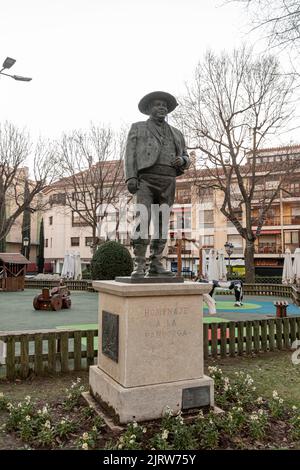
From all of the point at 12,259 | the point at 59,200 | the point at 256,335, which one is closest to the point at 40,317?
the point at 256,335

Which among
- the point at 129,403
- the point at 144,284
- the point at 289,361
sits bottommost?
the point at 289,361

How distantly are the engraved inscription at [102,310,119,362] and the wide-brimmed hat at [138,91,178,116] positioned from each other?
2.74 m

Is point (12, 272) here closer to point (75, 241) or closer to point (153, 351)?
point (153, 351)

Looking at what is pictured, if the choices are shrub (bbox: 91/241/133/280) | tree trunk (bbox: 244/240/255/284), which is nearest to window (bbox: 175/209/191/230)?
tree trunk (bbox: 244/240/255/284)

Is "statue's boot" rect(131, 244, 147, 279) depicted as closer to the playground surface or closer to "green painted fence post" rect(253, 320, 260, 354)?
"green painted fence post" rect(253, 320, 260, 354)

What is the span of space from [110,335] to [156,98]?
9.99 ft

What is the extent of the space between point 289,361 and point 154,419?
411 cm

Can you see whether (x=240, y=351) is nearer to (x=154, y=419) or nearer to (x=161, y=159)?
(x=154, y=419)

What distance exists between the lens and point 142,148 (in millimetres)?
4660

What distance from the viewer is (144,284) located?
13.3ft

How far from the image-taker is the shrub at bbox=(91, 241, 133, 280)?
63.3 ft

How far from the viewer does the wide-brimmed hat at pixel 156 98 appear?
189 inches

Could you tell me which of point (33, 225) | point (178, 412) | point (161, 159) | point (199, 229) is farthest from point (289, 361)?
point (33, 225)

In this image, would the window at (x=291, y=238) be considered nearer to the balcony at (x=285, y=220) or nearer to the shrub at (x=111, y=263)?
the balcony at (x=285, y=220)
